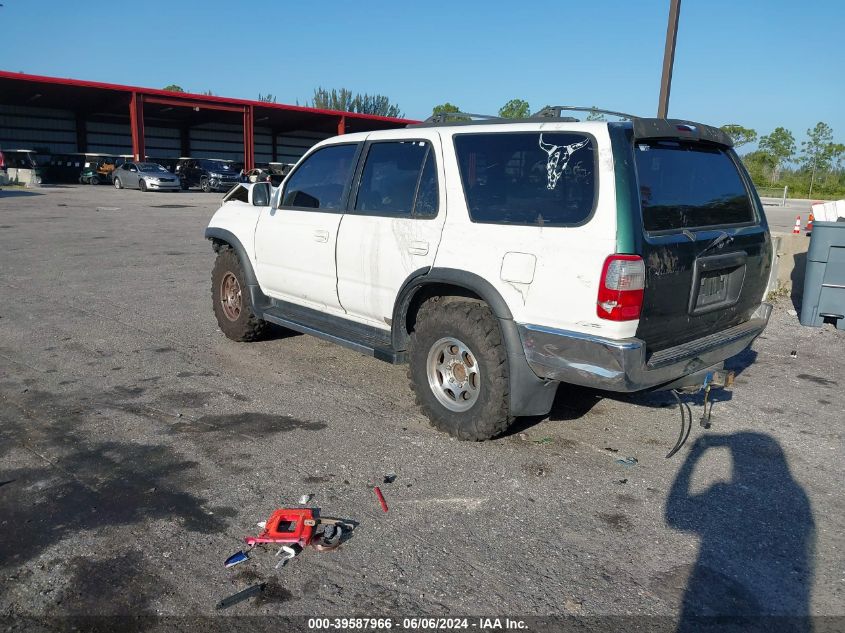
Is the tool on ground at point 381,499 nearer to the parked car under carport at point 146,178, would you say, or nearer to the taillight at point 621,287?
the taillight at point 621,287

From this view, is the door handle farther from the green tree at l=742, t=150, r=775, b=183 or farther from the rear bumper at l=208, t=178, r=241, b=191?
the green tree at l=742, t=150, r=775, b=183

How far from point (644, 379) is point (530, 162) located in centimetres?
138

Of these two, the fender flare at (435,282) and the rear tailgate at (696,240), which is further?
the fender flare at (435,282)

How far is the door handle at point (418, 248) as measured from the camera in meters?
4.34

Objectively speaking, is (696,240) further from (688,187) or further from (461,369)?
(461,369)

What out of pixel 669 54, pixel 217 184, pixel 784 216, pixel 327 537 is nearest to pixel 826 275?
pixel 669 54

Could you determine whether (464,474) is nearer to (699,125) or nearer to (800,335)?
(699,125)

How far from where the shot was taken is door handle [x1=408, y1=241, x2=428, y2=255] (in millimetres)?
4336

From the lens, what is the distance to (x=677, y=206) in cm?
388

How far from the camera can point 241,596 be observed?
273 centimetres

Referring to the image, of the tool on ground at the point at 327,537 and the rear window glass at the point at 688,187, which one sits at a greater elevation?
the rear window glass at the point at 688,187

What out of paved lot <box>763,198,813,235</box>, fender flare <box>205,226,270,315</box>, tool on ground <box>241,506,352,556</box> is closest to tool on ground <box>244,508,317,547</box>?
tool on ground <box>241,506,352,556</box>

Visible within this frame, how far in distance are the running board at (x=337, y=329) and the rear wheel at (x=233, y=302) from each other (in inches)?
13.9

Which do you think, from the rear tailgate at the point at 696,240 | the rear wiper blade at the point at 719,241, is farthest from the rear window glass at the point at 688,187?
the rear wiper blade at the point at 719,241
